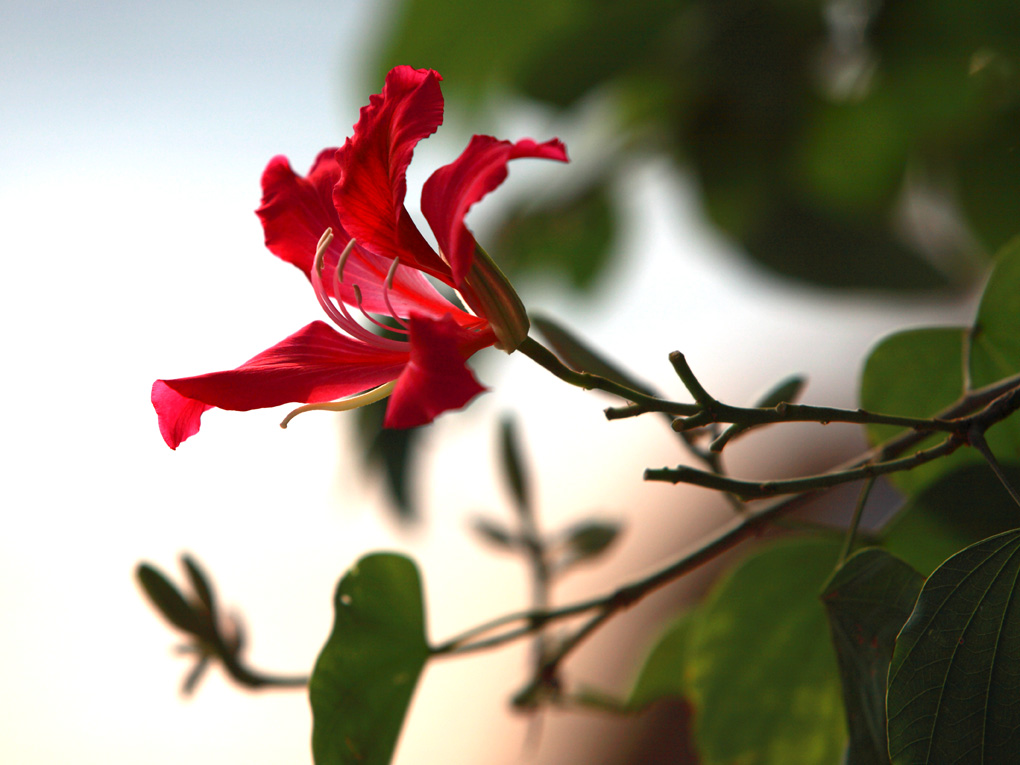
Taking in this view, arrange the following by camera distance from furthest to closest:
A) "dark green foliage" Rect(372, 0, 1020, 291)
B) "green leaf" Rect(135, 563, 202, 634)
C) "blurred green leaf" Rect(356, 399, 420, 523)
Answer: "blurred green leaf" Rect(356, 399, 420, 523), "dark green foliage" Rect(372, 0, 1020, 291), "green leaf" Rect(135, 563, 202, 634)

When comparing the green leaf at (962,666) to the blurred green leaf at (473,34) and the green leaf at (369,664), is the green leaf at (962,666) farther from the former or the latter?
the blurred green leaf at (473,34)

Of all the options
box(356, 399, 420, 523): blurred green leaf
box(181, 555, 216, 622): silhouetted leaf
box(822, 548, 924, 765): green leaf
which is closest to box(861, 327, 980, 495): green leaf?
box(822, 548, 924, 765): green leaf

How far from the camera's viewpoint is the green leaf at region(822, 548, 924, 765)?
0.28 meters

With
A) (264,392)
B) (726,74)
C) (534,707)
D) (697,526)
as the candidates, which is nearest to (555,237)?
(726,74)

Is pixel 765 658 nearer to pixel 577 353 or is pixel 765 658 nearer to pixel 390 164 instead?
pixel 577 353

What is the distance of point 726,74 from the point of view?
80 centimetres

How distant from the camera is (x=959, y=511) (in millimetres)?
358

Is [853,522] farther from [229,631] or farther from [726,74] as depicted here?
[726,74]

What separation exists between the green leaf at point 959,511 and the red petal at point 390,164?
25cm

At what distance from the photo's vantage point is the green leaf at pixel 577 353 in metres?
0.34

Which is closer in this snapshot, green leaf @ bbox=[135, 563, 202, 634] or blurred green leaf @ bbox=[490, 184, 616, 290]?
green leaf @ bbox=[135, 563, 202, 634]

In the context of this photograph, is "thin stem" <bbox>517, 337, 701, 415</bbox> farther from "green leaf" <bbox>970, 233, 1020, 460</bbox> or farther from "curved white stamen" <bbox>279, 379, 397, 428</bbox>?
"green leaf" <bbox>970, 233, 1020, 460</bbox>

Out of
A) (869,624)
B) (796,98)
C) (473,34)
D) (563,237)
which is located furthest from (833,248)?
(869,624)

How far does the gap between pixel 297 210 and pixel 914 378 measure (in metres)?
0.31
